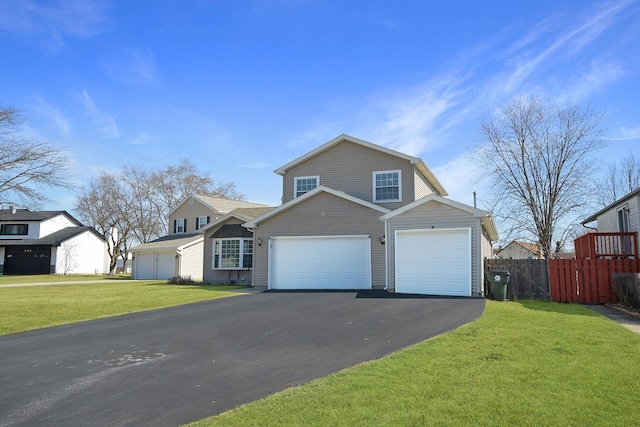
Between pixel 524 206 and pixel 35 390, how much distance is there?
28.9 m

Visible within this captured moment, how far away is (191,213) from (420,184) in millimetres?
20531

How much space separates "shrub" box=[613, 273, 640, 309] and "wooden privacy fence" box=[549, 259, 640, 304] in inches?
36.5

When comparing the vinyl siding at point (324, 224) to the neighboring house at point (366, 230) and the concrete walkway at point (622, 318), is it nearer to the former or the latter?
the neighboring house at point (366, 230)

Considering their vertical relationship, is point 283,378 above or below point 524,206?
below

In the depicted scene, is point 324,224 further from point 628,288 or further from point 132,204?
point 132,204

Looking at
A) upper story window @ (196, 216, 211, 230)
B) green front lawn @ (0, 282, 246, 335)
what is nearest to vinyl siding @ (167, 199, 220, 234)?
upper story window @ (196, 216, 211, 230)

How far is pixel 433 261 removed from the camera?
625 inches

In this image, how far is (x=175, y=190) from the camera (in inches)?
2026

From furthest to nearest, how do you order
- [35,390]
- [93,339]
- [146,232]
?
[146,232]
[93,339]
[35,390]

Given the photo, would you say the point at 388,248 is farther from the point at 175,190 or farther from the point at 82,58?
the point at 175,190

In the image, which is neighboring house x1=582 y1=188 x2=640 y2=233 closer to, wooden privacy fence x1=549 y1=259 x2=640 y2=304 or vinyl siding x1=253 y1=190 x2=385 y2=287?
wooden privacy fence x1=549 y1=259 x2=640 y2=304

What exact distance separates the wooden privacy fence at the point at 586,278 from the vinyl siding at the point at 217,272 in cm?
1690

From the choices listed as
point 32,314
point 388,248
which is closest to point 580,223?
point 388,248

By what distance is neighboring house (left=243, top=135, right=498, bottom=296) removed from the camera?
15516 mm
